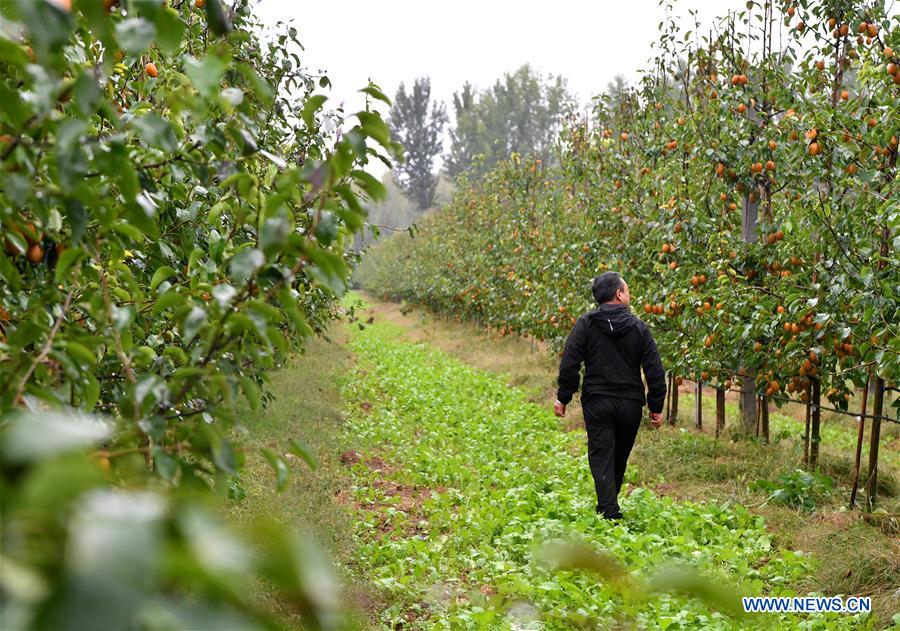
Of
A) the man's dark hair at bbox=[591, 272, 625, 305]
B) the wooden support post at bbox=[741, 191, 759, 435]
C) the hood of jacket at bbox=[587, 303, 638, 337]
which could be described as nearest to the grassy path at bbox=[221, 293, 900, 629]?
the wooden support post at bbox=[741, 191, 759, 435]

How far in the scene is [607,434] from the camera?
5141 millimetres

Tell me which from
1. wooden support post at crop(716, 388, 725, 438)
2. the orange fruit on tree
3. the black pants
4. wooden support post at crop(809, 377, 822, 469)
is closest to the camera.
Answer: the orange fruit on tree

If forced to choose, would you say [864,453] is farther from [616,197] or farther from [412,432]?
[412,432]

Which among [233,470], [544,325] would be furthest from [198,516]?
[544,325]

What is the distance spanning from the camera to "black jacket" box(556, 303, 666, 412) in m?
5.16

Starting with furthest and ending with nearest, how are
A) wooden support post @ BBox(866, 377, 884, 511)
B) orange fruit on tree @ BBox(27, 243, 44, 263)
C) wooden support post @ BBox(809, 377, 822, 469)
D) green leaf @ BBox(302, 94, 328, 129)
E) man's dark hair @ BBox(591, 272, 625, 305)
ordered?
wooden support post @ BBox(809, 377, 822, 469) < man's dark hair @ BBox(591, 272, 625, 305) < wooden support post @ BBox(866, 377, 884, 511) < orange fruit on tree @ BBox(27, 243, 44, 263) < green leaf @ BBox(302, 94, 328, 129)

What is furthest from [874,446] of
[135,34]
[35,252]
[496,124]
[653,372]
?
[496,124]

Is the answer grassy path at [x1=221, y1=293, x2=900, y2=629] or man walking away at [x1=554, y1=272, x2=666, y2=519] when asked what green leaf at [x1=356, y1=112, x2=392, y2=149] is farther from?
man walking away at [x1=554, y1=272, x2=666, y2=519]

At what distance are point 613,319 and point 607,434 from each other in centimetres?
83

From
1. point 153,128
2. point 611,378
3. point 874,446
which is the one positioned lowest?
point 874,446

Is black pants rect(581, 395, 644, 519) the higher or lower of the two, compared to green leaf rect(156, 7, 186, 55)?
lower

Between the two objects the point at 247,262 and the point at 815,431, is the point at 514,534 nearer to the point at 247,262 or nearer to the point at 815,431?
the point at 815,431

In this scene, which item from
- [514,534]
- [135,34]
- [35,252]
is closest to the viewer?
[135,34]

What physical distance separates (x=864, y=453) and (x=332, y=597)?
1013 centimetres
